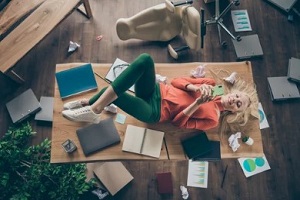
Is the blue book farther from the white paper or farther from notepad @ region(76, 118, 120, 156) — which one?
notepad @ region(76, 118, 120, 156)

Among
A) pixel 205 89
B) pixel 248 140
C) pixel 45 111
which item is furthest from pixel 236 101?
pixel 45 111

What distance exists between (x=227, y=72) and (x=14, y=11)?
240 centimetres

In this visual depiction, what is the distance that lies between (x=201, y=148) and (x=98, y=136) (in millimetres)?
873

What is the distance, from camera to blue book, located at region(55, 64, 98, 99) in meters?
2.97

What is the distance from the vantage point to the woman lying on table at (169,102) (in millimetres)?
2662

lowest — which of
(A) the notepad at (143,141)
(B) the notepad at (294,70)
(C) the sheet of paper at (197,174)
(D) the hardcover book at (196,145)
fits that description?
(C) the sheet of paper at (197,174)

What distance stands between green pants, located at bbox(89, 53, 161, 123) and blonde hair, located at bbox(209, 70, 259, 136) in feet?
1.90

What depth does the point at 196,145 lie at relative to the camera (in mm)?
2859

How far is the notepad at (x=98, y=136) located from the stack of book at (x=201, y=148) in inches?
23.3

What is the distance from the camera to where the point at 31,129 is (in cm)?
354

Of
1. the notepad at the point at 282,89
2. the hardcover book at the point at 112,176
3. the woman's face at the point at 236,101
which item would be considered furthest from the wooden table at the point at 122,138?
the notepad at the point at 282,89

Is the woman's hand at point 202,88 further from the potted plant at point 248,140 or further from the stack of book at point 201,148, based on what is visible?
the potted plant at point 248,140

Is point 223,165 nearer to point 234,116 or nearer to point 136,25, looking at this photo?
point 234,116

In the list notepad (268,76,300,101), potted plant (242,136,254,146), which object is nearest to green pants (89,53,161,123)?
potted plant (242,136,254,146)
